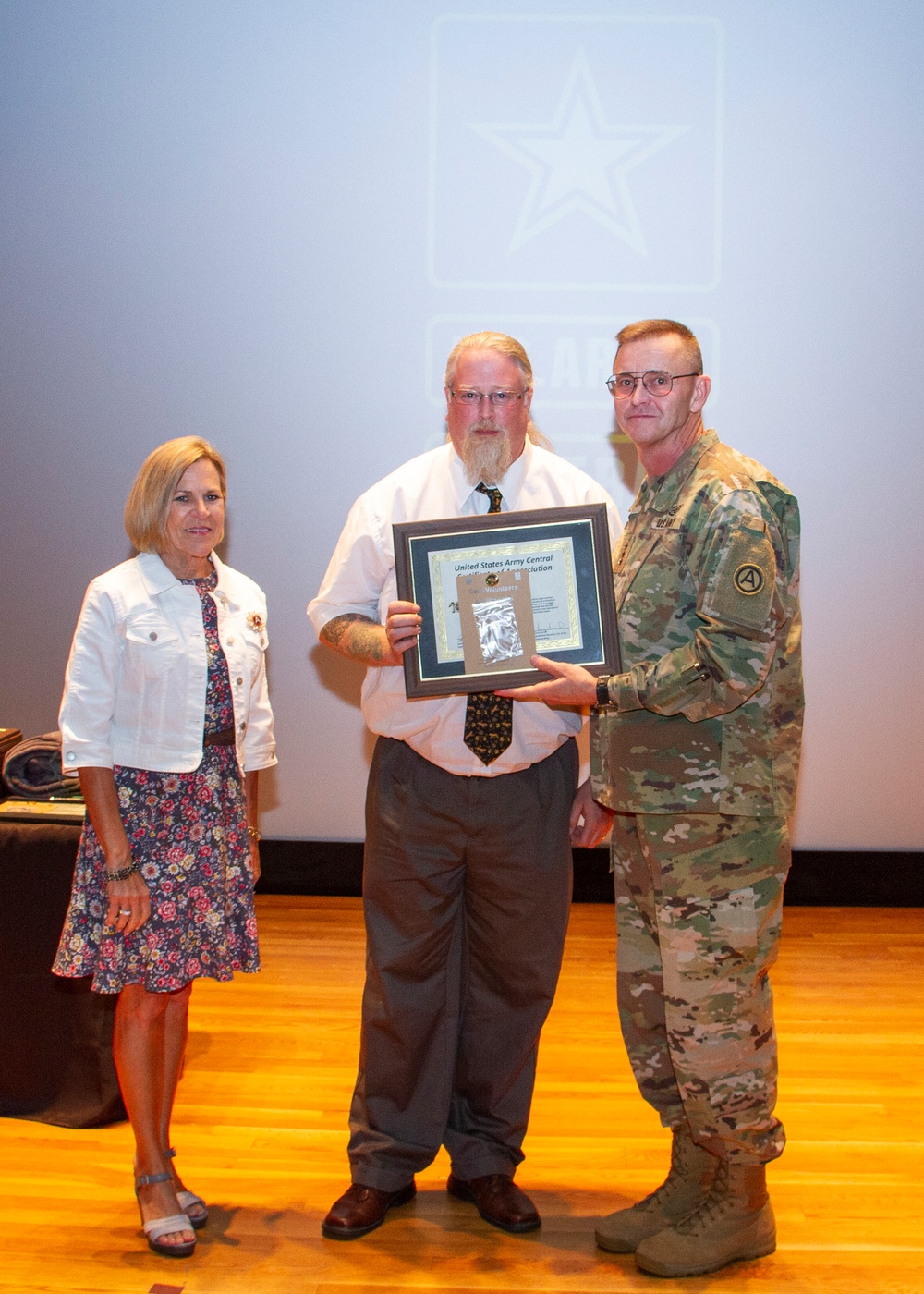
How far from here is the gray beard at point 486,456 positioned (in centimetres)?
241

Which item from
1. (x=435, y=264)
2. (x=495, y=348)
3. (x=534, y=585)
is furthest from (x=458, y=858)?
(x=435, y=264)

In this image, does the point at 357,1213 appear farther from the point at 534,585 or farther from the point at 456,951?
the point at 534,585

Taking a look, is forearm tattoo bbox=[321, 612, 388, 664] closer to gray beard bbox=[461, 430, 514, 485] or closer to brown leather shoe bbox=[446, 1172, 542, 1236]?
gray beard bbox=[461, 430, 514, 485]

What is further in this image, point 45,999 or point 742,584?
point 45,999

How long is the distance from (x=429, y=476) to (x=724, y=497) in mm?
646

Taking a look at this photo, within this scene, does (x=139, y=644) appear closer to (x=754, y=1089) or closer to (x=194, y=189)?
(x=754, y=1089)

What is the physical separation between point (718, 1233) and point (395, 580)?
55.9 inches

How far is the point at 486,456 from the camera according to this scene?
242 cm

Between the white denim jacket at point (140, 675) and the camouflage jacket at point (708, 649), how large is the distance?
2.61 feet

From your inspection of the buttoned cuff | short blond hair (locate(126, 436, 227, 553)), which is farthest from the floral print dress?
the buttoned cuff

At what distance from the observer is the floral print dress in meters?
2.36

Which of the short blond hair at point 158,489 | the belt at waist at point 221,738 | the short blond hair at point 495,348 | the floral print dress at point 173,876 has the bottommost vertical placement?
the floral print dress at point 173,876

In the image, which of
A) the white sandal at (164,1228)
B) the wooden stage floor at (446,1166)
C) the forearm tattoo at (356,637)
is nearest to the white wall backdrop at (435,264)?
the wooden stage floor at (446,1166)

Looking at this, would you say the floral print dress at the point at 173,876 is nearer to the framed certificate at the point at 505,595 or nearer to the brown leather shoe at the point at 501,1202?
the framed certificate at the point at 505,595
